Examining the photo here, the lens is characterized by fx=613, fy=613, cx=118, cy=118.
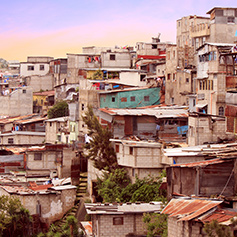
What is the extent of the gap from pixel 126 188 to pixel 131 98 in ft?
39.1

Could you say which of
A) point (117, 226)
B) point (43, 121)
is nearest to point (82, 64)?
point (43, 121)

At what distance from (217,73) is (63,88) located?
83.3ft

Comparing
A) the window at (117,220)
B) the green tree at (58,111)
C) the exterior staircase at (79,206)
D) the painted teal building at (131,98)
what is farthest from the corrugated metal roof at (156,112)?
the green tree at (58,111)

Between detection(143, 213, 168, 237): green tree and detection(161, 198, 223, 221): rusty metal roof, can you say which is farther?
detection(143, 213, 168, 237): green tree

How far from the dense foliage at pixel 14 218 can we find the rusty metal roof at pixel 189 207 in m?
10.3

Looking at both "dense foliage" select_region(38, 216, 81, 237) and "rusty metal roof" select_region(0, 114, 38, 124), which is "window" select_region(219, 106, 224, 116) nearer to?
"dense foliage" select_region(38, 216, 81, 237)

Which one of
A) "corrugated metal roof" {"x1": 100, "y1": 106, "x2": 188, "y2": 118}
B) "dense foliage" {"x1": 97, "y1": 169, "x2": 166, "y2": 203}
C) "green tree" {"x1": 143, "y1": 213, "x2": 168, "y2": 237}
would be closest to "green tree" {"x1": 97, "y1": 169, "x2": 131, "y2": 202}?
"dense foliage" {"x1": 97, "y1": 169, "x2": 166, "y2": 203}

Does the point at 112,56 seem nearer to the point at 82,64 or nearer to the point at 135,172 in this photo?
the point at 82,64

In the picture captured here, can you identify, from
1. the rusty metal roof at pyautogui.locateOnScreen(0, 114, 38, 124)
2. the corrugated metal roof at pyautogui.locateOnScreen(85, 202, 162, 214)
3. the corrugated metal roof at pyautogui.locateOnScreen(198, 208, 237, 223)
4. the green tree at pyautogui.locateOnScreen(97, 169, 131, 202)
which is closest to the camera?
the corrugated metal roof at pyautogui.locateOnScreen(198, 208, 237, 223)

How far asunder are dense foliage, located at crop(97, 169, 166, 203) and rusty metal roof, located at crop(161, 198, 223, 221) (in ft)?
19.3

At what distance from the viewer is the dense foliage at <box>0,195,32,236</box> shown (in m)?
25.1

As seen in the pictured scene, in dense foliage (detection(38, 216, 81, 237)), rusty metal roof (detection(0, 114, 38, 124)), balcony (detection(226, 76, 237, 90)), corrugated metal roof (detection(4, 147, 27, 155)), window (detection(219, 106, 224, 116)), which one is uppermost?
balcony (detection(226, 76, 237, 90))

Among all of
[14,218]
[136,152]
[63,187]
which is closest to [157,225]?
[136,152]

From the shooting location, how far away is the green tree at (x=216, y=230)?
13.0m
